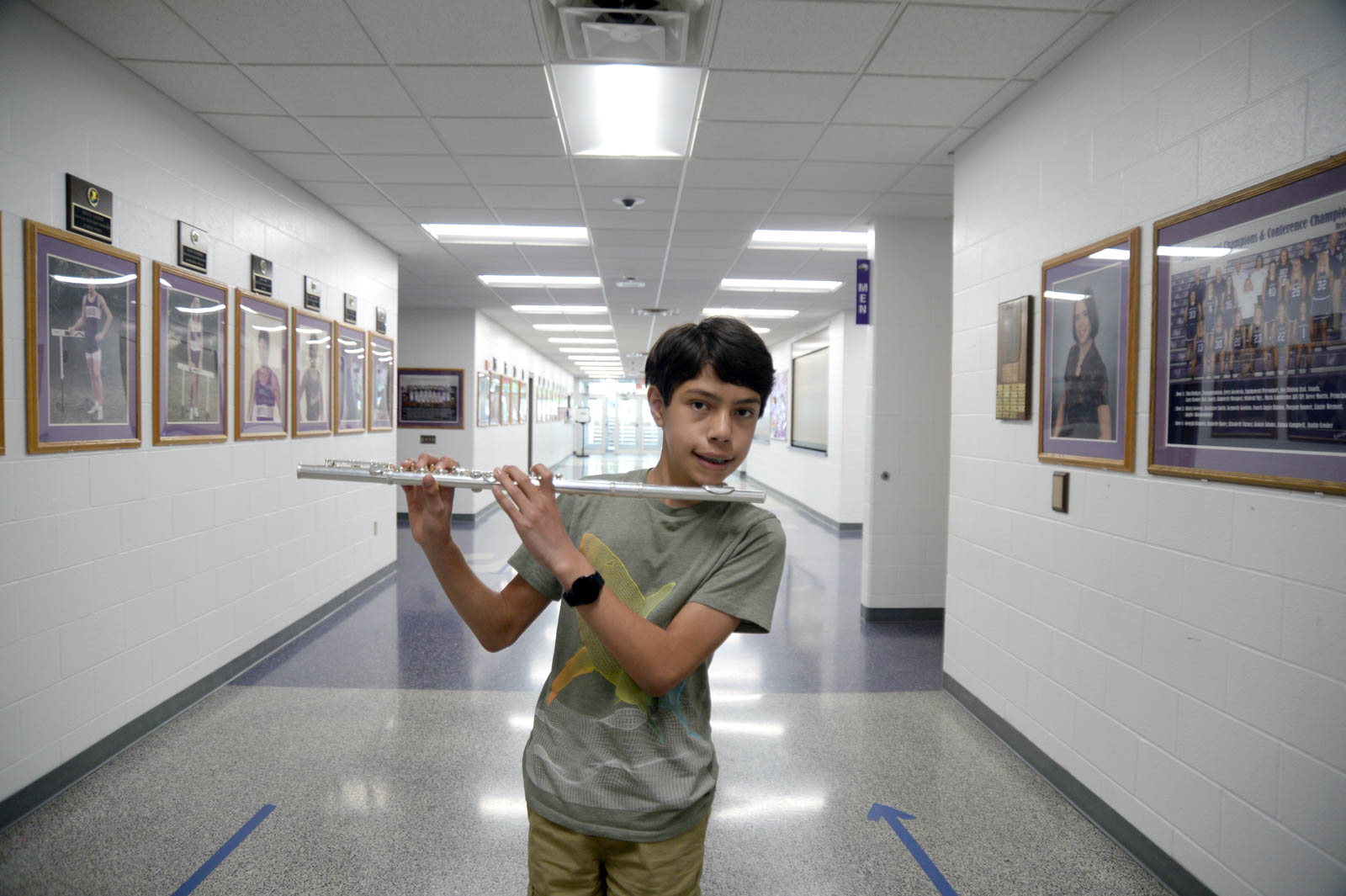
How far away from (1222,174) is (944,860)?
6.88 ft

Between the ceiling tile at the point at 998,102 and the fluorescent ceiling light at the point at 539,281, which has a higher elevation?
the fluorescent ceiling light at the point at 539,281

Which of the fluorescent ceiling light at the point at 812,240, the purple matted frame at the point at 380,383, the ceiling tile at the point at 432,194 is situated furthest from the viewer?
the purple matted frame at the point at 380,383

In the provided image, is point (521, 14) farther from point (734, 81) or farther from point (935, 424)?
point (935, 424)

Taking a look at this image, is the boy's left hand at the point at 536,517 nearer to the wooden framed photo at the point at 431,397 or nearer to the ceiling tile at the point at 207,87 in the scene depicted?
the ceiling tile at the point at 207,87

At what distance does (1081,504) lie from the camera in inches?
95.3

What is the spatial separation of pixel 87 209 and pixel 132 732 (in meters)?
2.00

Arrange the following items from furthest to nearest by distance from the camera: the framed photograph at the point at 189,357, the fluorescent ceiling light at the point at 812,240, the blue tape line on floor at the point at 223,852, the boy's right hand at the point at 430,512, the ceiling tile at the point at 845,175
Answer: the fluorescent ceiling light at the point at 812,240, the ceiling tile at the point at 845,175, the framed photograph at the point at 189,357, the blue tape line on floor at the point at 223,852, the boy's right hand at the point at 430,512

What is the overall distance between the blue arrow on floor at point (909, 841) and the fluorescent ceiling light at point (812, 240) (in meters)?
3.55

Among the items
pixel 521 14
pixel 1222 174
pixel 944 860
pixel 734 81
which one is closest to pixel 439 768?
pixel 944 860

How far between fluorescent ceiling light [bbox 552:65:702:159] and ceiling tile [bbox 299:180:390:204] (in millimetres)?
1496

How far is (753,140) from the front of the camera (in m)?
3.32

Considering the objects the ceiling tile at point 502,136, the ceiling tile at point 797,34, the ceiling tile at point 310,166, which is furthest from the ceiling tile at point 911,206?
the ceiling tile at point 310,166

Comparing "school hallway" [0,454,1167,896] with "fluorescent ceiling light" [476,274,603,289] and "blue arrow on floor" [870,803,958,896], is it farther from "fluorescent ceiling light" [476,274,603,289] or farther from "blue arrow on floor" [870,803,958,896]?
"fluorescent ceiling light" [476,274,603,289]

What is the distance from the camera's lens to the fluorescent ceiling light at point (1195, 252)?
184cm
